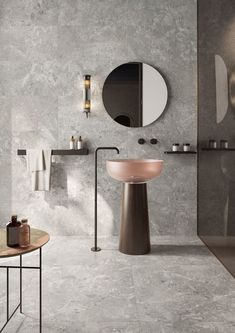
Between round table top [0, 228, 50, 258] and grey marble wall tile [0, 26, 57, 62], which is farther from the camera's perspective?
grey marble wall tile [0, 26, 57, 62]

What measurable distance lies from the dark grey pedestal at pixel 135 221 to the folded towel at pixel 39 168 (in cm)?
94

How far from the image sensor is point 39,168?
128 inches

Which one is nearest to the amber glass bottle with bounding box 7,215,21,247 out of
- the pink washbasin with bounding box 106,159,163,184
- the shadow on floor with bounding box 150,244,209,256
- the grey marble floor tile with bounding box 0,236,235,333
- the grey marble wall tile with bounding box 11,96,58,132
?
the grey marble floor tile with bounding box 0,236,235,333

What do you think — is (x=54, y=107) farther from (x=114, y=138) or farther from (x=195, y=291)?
(x=195, y=291)

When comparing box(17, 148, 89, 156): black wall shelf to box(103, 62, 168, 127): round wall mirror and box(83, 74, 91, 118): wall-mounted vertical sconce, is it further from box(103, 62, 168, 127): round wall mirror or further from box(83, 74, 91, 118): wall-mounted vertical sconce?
box(103, 62, 168, 127): round wall mirror

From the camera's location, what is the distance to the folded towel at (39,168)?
3266 millimetres

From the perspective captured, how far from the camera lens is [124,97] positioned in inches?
133

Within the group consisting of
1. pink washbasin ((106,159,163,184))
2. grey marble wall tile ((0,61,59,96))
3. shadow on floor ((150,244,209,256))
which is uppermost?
grey marble wall tile ((0,61,59,96))

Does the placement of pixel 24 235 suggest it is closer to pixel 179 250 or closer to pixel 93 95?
pixel 179 250

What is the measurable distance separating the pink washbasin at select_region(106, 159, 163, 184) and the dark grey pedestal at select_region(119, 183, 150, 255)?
4.9 inches

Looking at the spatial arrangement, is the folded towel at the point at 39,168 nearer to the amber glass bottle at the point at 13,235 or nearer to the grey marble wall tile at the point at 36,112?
the grey marble wall tile at the point at 36,112

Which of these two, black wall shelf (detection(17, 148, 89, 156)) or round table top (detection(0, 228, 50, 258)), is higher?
black wall shelf (detection(17, 148, 89, 156))

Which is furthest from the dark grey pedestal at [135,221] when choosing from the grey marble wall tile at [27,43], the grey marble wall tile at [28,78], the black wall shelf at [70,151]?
the grey marble wall tile at [27,43]

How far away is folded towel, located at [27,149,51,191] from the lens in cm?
327
